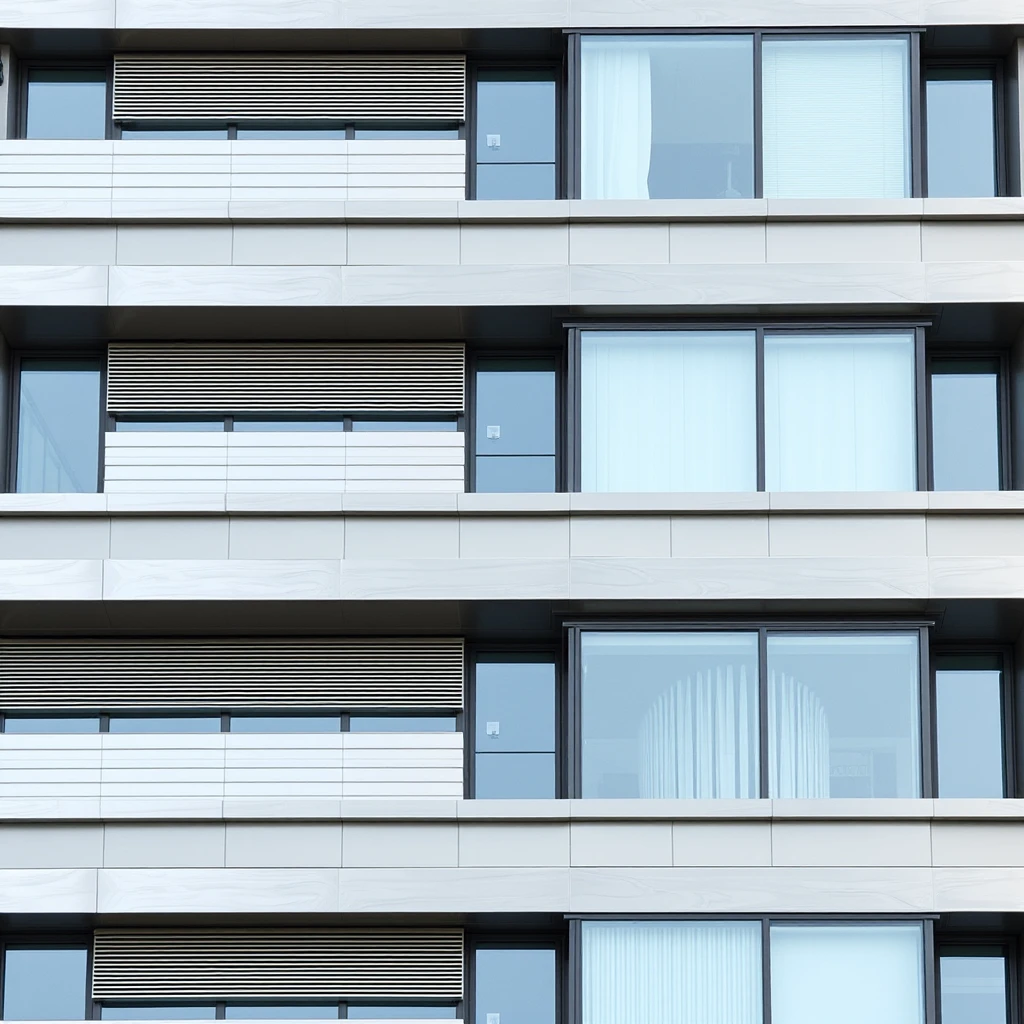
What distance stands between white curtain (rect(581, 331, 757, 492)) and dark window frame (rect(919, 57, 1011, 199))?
11.3ft

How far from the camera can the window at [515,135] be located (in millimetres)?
24766

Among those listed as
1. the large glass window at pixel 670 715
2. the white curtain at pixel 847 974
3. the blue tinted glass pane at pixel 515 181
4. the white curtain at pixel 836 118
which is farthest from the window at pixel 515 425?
the white curtain at pixel 847 974

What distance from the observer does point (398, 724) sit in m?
23.2

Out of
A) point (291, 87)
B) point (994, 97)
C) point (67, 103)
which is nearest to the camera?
point (291, 87)

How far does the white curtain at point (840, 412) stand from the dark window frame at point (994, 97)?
240 cm

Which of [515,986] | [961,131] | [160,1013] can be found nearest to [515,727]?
[515,986]

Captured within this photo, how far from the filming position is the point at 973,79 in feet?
81.9

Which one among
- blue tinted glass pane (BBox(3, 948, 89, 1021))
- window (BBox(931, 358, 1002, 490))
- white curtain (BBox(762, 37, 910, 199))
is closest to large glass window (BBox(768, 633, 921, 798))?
window (BBox(931, 358, 1002, 490))

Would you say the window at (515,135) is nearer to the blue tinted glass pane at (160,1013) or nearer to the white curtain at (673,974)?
the white curtain at (673,974)

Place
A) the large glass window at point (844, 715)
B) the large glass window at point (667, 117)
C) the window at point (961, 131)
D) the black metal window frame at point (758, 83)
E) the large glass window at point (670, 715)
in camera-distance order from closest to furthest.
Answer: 1. the large glass window at point (844, 715)
2. the large glass window at point (670, 715)
3. the black metal window frame at point (758, 83)
4. the large glass window at point (667, 117)
5. the window at point (961, 131)

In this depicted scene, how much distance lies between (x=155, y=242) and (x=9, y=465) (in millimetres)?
3151

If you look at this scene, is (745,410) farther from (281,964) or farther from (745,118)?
(281,964)

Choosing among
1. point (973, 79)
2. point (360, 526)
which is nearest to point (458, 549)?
point (360, 526)

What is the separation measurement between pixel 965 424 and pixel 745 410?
2818 mm
